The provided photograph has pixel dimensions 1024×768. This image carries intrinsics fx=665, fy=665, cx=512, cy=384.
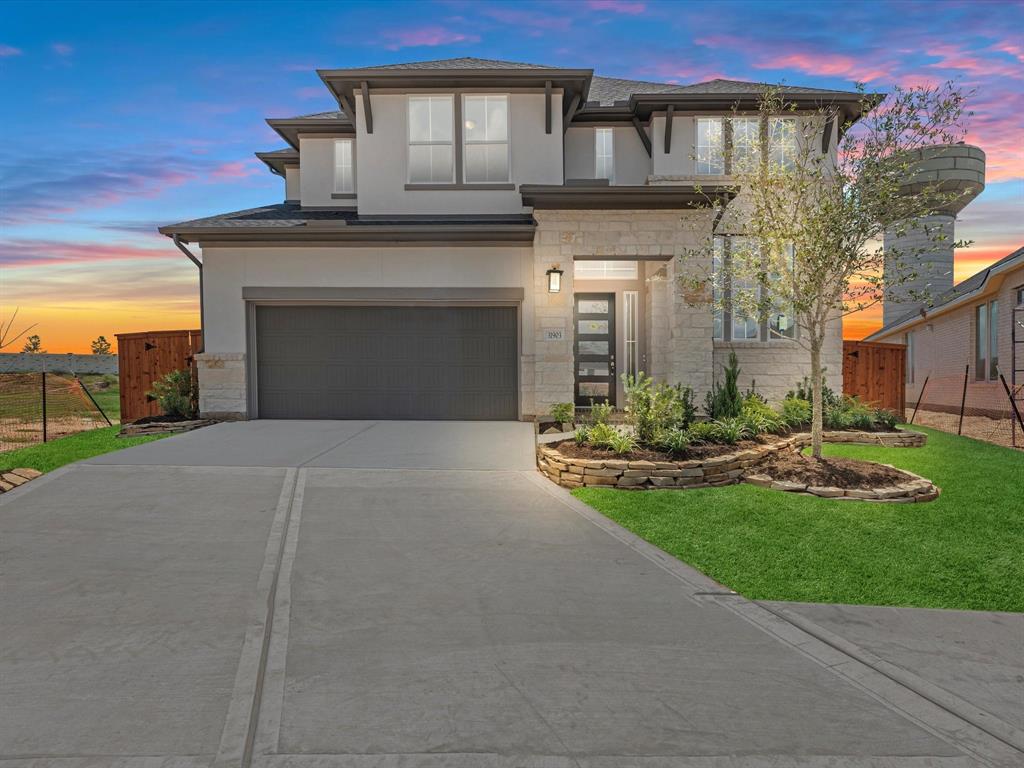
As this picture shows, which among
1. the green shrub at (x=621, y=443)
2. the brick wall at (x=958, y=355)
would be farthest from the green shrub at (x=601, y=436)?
the brick wall at (x=958, y=355)

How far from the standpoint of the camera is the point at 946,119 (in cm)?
869

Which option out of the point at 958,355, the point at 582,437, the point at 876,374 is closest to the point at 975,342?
the point at 958,355

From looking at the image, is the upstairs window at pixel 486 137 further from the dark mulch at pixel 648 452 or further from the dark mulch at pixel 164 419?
the dark mulch at pixel 164 419

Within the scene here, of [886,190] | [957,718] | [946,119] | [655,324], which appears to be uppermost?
[946,119]

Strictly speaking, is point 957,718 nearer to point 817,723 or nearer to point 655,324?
point 817,723

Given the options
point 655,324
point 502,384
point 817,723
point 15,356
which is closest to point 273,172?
point 502,384

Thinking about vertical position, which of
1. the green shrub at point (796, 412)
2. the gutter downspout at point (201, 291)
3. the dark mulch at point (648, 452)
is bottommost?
the dark mulch at point (648, 452)

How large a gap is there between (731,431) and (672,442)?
4.51 ft

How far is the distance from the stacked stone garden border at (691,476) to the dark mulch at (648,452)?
16 centimetres

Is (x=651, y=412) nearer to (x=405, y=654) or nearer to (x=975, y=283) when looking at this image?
(x=405, y=654)

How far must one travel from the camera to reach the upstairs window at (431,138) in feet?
48.7

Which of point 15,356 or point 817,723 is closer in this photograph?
point 817,723

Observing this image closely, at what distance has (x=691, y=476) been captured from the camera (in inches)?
334

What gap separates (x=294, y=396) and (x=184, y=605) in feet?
32.9
